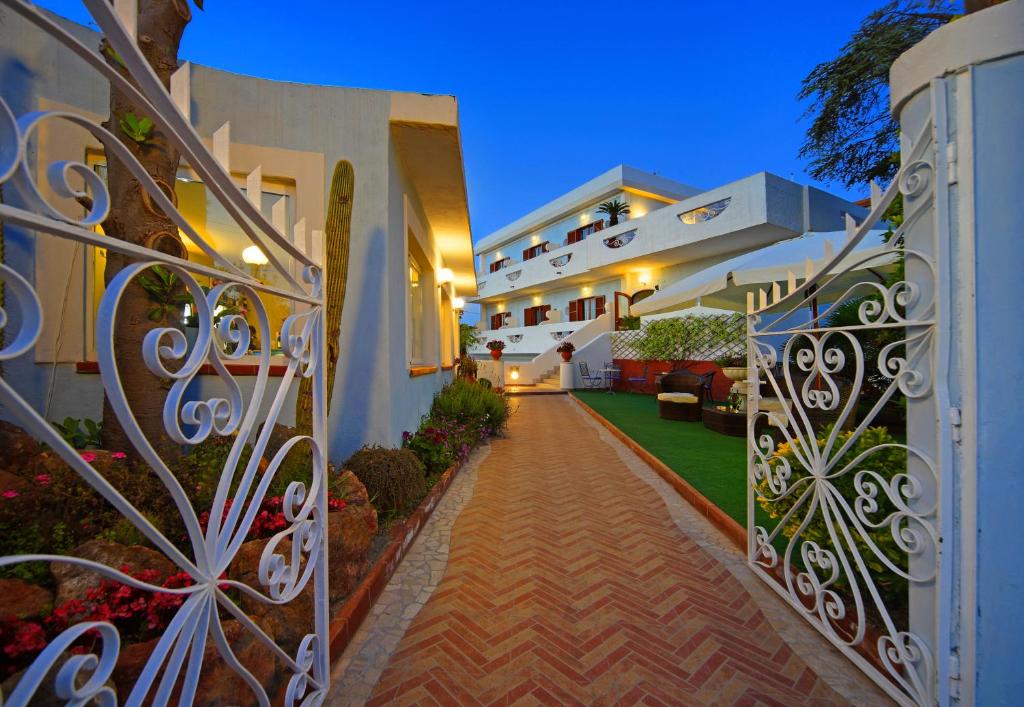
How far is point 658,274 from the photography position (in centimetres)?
1970

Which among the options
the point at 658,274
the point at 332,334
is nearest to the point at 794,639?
the point at 332,334

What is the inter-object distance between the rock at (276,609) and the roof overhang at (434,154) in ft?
12.7

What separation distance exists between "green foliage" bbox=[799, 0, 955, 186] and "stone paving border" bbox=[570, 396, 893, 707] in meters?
10.3

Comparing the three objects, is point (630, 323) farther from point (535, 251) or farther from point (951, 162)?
point (951, 162)

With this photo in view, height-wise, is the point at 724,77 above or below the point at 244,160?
above

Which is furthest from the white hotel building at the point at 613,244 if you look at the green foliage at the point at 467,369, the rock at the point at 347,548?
the rock at the point at 347,548

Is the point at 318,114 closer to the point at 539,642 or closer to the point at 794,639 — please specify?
the point at 539,642

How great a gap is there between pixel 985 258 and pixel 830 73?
1336 centimetres

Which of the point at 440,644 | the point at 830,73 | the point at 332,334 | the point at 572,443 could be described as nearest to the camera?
the point at 440,644

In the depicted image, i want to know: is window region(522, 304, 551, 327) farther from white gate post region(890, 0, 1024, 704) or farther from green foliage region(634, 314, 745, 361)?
white gate post region(890, 0, 1024, 704)

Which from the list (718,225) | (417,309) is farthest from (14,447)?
(718,225)

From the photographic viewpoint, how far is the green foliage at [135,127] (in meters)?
2.67

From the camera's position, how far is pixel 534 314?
27891 mm

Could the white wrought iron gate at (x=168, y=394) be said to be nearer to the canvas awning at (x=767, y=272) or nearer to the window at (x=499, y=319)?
the canvas awning at (x=767, y=272)
